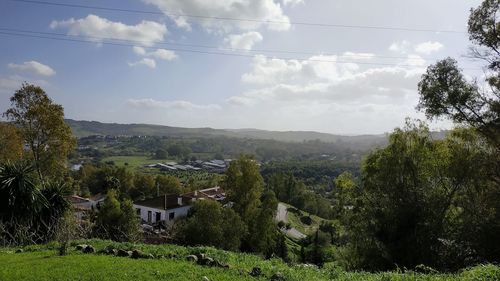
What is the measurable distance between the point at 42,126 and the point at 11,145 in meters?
4.25

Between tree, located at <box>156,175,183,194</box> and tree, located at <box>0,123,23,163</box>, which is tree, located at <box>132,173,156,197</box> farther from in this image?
tree, located at <box>0,123,23,163</box>

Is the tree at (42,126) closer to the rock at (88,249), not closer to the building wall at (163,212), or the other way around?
the rock at (88,249)

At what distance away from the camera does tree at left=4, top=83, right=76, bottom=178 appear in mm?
27781

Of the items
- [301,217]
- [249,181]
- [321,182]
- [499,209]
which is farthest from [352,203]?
[321,182]

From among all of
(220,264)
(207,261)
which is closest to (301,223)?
(207,261)

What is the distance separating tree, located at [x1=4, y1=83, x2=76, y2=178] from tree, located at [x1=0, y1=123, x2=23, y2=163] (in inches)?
62.6

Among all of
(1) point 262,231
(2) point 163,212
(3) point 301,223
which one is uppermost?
(1) point 262,231

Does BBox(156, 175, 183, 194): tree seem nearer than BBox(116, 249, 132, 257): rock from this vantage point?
No

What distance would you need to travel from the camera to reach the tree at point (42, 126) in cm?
2778

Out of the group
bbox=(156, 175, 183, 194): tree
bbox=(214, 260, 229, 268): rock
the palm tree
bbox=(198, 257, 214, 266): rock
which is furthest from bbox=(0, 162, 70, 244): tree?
bbox=(156, 175, 183, 194): tree

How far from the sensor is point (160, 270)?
11031 millimetres

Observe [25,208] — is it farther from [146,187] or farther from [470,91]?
[146,187]

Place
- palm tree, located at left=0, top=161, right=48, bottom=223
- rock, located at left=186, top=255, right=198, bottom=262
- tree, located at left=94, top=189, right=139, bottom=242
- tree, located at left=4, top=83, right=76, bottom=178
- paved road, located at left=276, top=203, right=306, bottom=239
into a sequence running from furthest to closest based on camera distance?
paved road, located at left=276, top=203, right=306, bottom=239 → tree, located at left=94, top=189, right=139, bottom=242 → tree, located at left=4, top=83, right=76, bottom=178 → palm tree, located at left=0, top=161, right=48, bottom=223 → rock, located at left=186, top=255, right=198, bottom=262

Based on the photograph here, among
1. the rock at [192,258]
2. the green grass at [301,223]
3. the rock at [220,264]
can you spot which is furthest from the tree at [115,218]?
the green grass at [301,223]
